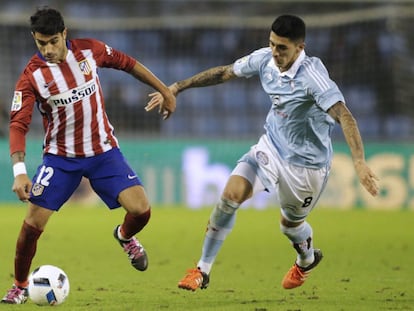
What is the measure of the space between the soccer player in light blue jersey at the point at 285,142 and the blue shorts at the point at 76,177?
1.99ft

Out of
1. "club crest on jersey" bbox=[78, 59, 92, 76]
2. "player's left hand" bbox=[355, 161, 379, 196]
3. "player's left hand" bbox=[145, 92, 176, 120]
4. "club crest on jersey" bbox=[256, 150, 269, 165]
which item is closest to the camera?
"player's left hand" bbox=[355, 161, 379, 196]

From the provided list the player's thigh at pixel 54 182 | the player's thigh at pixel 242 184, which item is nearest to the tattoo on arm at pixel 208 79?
the player's thigh at pixel 242 184

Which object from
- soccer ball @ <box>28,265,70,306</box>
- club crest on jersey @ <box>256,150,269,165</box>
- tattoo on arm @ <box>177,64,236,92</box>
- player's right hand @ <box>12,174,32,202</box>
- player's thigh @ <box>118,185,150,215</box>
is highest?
tattoo on arm @ <box>177,64,236,92</box>

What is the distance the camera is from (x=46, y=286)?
7.49 m

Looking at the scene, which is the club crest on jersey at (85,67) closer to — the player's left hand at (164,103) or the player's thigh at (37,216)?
the player's left hand at (164,103)

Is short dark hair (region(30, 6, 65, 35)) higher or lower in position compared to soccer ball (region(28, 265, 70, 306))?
higher

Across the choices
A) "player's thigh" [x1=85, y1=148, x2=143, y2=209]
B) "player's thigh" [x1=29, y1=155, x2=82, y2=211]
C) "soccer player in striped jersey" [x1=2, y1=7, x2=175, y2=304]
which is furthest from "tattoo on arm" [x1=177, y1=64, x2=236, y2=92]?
"player's thigh" [x1=29, y1=155, x2=82, y2=211]

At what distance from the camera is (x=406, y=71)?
21.1 meters

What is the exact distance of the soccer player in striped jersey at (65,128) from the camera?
7.57 metres

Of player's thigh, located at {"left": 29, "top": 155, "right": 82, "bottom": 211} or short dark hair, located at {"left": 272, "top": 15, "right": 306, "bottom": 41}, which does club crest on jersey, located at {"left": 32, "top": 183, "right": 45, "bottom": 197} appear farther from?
short dark hair, located at {"left": 272, "top": 15, "right": 306, "bottom": 41}

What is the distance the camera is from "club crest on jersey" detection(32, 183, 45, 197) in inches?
307

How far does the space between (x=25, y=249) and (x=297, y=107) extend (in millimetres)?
2261

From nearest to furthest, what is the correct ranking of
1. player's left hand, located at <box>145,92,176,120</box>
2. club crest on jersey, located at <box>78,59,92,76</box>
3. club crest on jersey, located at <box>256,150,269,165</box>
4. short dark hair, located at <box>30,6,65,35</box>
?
short dark hair, located at <box>30,6,65,35</box>
club crest on jersey, located at <box>78,59,92,76</box>
club crest on jersey, located at <box>256,150,269,165</box>
player's left hand, located at <box>145,92,176,120</box>

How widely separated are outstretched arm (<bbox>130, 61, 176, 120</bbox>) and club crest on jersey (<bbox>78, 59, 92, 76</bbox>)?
1.40 ft
